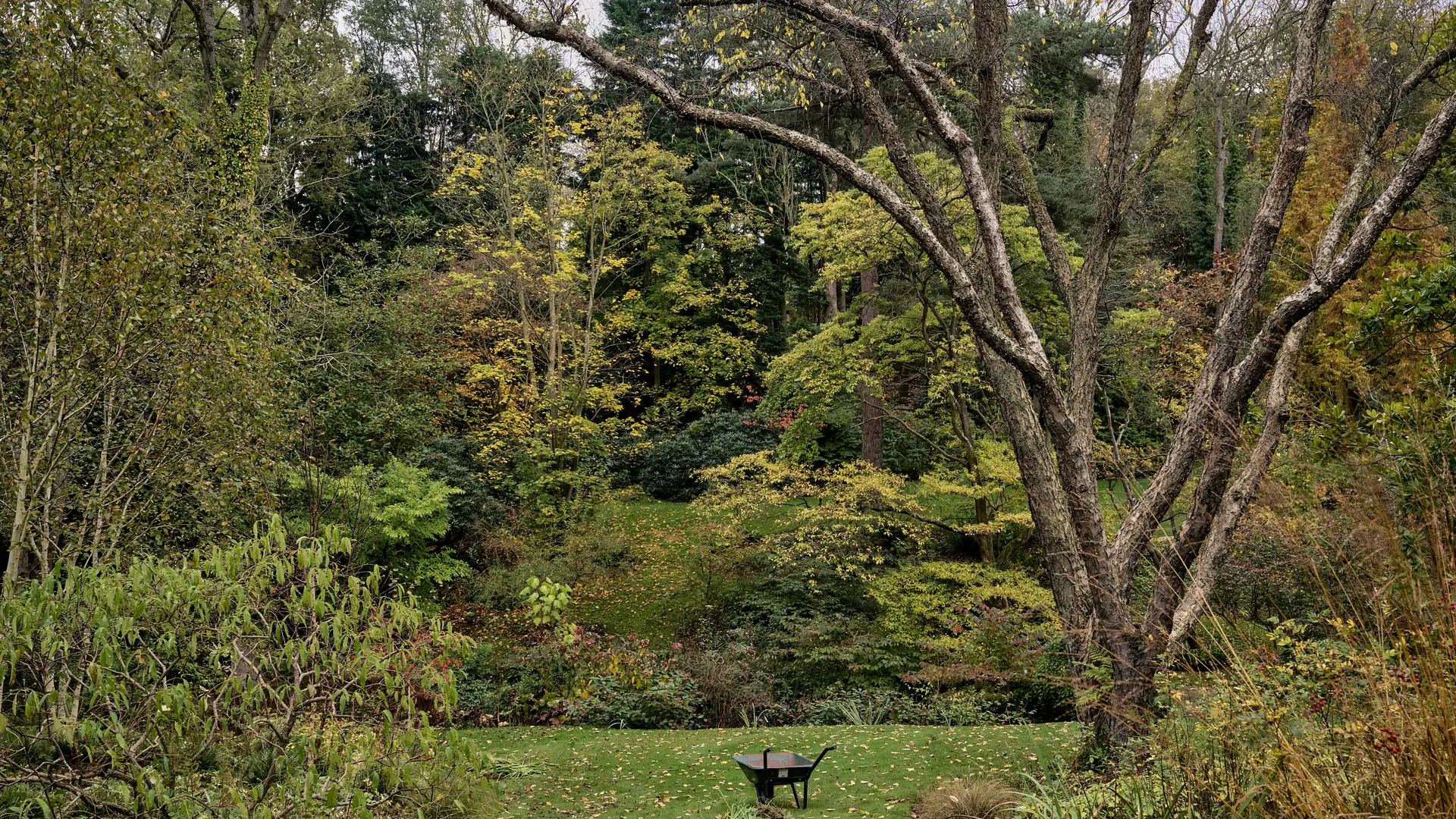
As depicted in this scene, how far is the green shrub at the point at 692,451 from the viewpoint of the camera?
16.6 m

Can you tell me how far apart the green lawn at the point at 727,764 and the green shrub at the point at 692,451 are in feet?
29.7

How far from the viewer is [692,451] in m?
16.8

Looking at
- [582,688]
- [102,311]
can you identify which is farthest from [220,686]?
[582,688]

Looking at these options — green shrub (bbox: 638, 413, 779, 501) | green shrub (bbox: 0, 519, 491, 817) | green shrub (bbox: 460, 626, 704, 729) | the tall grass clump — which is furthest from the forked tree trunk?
Result: green shrub (bbox: 0, 519, 491, 817)

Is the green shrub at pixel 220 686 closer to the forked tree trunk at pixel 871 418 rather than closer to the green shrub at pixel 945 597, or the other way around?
the green shrub at pixel 945 597

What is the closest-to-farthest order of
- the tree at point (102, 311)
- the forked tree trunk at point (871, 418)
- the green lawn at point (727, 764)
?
1. the tree at point (102, 311)
2. the green lawn at point (727, 764)
3. the forked tree trunk at point (871, 418)

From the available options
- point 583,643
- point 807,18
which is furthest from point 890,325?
point 807,18

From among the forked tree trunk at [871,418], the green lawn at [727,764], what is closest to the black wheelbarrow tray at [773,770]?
the green lawn at [727,764]

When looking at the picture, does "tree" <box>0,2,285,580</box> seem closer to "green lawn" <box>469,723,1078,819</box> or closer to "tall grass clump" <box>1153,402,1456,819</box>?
"green lawn" <box>469,723,1078,819</box>

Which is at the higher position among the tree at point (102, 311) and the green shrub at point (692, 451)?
the tree at point (102, 311)

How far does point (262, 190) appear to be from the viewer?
1167 cm

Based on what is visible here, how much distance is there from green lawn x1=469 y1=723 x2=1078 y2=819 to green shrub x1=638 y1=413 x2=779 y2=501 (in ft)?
29.7

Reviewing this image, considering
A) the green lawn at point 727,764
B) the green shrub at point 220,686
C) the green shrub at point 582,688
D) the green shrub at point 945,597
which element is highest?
the green shrub at point 220,686

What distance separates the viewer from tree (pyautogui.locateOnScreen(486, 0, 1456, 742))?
3947 mm
